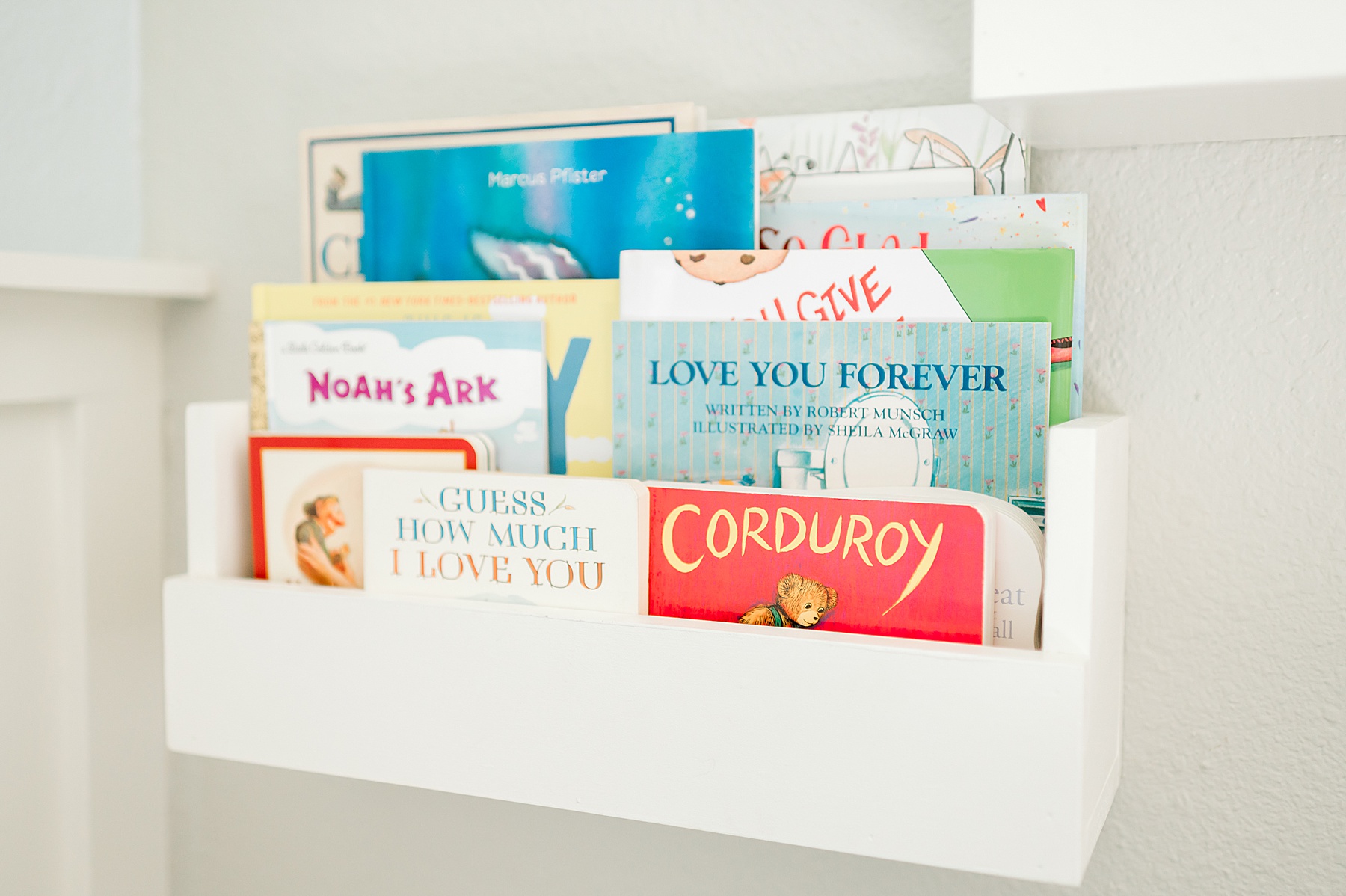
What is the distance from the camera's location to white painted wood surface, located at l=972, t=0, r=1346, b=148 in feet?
1.25

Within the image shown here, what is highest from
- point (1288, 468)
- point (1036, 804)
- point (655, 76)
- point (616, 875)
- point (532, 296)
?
point (655, 76)

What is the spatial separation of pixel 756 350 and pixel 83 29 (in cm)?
63

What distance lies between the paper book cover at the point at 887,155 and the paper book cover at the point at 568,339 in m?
0.13

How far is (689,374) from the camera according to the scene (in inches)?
21.0

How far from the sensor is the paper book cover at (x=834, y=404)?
490 mm

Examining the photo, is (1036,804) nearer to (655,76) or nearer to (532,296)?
(532,296)

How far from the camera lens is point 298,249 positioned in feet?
2.46

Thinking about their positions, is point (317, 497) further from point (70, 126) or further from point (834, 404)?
point (70, 126)

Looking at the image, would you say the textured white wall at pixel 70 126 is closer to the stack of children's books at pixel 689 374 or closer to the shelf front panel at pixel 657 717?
the stack of children's books at pixel 689 374

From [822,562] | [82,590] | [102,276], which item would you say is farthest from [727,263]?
[82,590]

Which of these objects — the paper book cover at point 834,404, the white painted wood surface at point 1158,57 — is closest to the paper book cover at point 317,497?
the paper book cover at point 834,404

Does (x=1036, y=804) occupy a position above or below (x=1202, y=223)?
below

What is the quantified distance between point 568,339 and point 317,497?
0.57 ft

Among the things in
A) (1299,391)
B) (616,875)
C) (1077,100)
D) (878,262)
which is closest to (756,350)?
(878,262)
